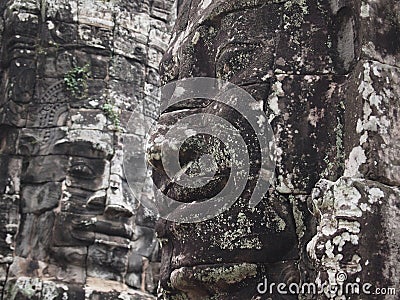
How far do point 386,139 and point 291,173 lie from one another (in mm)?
327

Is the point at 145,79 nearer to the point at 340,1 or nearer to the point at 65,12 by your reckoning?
the point at 65,12

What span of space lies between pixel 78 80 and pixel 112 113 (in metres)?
0.44

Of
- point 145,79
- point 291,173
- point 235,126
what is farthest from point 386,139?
point 145,79

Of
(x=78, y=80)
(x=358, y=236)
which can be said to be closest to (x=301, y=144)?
(x=358, y=236)

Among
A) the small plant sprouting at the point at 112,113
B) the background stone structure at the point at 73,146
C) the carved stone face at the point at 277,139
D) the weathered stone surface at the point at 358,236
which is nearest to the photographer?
the weathered stone surface at the point at 358,236

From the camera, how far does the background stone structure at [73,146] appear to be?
6.50m

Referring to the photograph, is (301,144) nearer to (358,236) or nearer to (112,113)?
(358,236)

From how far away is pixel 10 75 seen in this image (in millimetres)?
6984

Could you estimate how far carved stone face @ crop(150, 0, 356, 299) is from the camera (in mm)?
2285

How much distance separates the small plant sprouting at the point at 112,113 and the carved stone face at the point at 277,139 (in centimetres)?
433

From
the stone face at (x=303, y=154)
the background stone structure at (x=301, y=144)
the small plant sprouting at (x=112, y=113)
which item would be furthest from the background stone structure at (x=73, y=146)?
the stone face at (x=303, y=154)

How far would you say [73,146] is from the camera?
263 inches

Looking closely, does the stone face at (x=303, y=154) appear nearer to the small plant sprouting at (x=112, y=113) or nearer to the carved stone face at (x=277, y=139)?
the carved stone face at (x=277, y=139)

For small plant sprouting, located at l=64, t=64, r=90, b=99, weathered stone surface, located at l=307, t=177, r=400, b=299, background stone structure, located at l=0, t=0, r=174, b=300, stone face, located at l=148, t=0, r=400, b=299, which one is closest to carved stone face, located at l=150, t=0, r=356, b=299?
stone face, located at l=148, t=0, r=400, b=299
